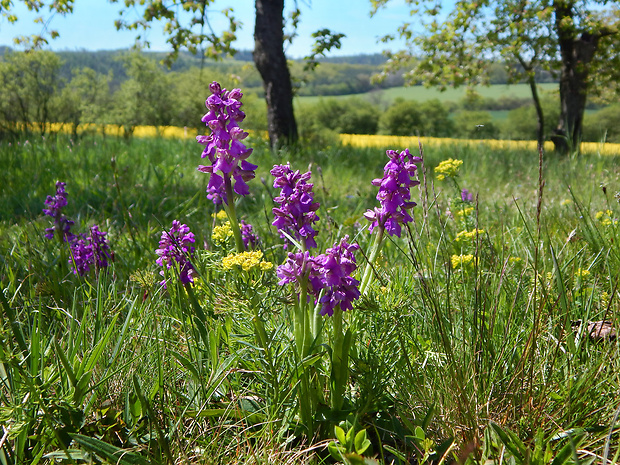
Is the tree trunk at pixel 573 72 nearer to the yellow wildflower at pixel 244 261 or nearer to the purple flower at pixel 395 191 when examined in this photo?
the purple flower at pixel 395 191

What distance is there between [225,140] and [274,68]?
700 cm

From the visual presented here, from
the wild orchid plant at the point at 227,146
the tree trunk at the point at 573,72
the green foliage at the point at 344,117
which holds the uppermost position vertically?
A: the tree trunk at the point at 573,72

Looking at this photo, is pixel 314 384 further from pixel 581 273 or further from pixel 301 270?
pixel 581 273

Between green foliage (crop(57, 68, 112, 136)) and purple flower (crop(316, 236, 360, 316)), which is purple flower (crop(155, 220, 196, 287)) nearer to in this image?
purple flower (crop(316, 236, 360, 316))

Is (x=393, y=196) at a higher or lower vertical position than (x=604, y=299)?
higher

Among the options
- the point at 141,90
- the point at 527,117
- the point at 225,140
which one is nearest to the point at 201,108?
the point at 141,90

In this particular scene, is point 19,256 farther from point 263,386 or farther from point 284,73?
point 284,73

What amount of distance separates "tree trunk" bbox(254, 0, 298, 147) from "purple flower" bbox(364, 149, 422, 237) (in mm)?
6466

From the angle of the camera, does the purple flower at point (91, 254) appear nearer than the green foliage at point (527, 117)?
Yes

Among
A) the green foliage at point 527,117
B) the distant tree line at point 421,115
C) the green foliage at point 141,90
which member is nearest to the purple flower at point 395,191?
the distant tree line at point 421,115

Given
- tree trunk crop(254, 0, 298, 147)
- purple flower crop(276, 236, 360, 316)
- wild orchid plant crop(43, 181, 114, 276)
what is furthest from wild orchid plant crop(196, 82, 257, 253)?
tree trunk crop(254, 0, 298, 147)

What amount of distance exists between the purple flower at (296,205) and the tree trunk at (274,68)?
6.51m

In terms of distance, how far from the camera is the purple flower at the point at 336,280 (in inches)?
50.1

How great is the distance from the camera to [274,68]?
7.94m
